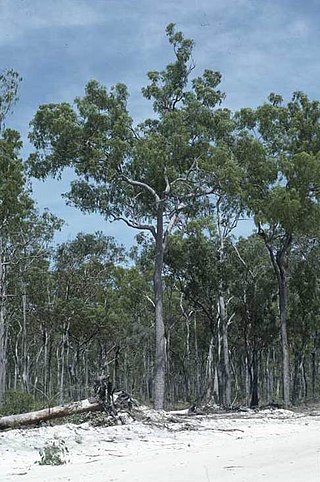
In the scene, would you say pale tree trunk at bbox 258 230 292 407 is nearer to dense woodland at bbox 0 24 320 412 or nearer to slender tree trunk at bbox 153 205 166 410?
dense woodland at bbox 0 24 320 412

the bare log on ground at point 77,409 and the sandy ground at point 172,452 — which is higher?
the bare log on ground at point 77,409

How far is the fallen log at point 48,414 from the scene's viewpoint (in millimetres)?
15172

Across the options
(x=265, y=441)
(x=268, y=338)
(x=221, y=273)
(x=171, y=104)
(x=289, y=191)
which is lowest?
(x=265, y=441)

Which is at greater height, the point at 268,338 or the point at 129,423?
the point at 268,338

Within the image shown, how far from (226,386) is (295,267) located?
28.2ft

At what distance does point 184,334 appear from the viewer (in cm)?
5169

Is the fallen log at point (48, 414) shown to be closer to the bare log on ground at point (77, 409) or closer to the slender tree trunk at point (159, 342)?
the bare log on ground at point (77, 409)

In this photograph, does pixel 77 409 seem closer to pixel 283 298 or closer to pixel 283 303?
pixel 283 303

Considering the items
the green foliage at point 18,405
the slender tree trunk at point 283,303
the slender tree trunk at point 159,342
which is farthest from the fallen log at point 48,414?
the slender tree trunk at point 283,303

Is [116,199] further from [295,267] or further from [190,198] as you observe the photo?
[295,267]

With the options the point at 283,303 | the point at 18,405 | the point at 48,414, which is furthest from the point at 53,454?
the point at 283,303

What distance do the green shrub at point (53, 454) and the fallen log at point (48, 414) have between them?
2.54 metres

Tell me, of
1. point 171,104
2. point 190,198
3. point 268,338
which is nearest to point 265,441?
point 190,198

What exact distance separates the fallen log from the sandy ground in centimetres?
64
